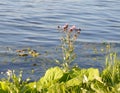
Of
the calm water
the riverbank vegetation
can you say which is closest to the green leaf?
the riverbank vegetation

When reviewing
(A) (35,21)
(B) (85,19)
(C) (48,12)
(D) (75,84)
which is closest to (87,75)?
(D) (75,84)

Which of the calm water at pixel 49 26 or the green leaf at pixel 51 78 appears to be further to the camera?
the calm water at pixel 49 26

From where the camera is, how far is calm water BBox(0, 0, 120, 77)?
7.71 m

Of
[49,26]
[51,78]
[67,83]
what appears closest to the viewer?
[67,83]

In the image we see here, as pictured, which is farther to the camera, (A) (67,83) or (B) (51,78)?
(B) (51,78)

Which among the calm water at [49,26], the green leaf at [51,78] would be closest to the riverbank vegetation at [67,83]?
the green leaf at [51,78]

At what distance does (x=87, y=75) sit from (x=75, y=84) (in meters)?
0.30

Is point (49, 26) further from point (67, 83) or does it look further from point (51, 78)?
point (67, 83)

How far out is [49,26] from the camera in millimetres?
11227

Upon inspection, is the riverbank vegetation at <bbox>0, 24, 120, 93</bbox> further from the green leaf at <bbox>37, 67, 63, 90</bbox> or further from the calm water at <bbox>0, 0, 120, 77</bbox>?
the calm water at <bbox>0, 0, 120, 77</bbox>

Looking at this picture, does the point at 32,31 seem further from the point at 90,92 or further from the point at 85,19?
the point at 90,92

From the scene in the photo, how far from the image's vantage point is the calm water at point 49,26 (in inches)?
304

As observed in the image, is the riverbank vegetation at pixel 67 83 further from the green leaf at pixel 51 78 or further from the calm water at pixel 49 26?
the calm water at pixel 49 26

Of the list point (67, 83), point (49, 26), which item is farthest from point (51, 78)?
point (49, 26)
